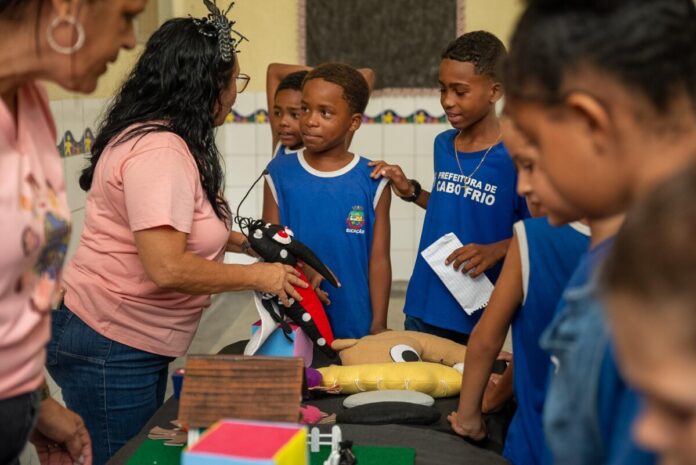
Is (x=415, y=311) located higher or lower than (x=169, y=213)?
lower

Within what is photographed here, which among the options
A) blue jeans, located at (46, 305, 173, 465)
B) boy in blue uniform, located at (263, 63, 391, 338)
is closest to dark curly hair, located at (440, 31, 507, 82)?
boy in blue uniform, located at (263, 63, 391, 338)

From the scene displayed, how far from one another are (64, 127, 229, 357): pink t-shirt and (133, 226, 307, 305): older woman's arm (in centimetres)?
3

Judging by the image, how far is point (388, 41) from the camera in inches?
219

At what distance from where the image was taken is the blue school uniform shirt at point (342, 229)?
255cm

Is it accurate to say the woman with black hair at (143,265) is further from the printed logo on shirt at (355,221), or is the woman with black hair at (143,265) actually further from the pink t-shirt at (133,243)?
the printed logo on shirt at (355,221)

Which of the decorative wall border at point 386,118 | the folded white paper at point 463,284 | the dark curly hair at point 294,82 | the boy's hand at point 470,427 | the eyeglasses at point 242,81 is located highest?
the eyeglasses at point 242,81

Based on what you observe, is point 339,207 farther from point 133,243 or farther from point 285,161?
point 133,243

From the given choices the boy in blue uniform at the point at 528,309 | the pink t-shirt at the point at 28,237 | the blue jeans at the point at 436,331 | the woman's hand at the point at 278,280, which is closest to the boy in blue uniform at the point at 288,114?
the blue jeans at the point at 436,331

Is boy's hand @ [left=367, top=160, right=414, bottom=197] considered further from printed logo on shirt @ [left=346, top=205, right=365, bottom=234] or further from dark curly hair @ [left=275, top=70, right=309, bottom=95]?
dark curly hair @ [left=275, top=70, right=309, bottom=95]

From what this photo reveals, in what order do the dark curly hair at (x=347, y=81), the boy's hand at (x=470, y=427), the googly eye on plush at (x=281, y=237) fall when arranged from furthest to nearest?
the dark curly hair at (x=347, y=81) → the googly eye on plush at (x=281, y=237) → the boy's hand at (x=470, y=427)

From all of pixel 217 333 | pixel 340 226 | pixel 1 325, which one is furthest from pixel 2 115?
pixel 217 333

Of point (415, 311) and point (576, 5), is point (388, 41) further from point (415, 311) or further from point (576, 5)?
point (576, 5)

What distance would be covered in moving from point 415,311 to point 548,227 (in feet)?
3.58

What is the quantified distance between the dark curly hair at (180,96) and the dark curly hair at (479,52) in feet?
2.70
